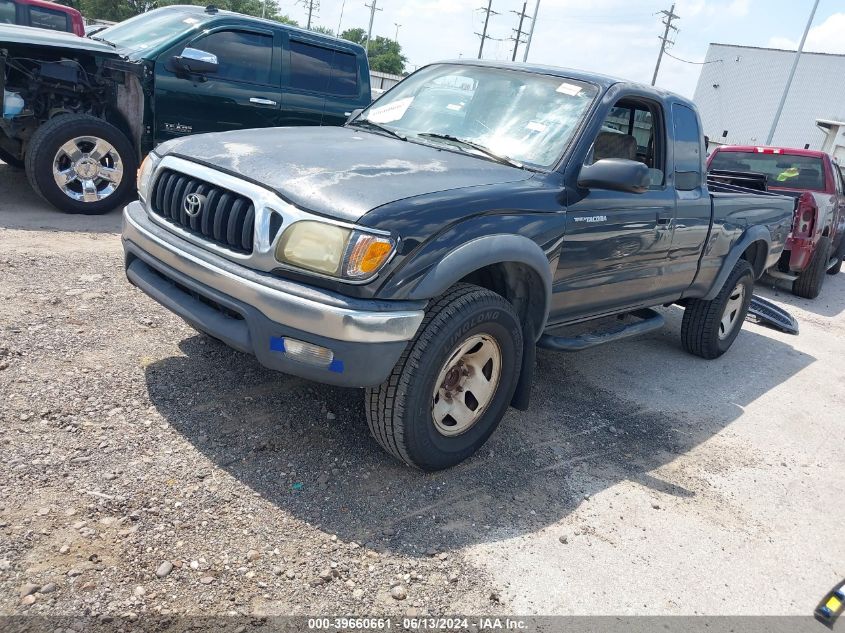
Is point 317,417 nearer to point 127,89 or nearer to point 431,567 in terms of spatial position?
point 431,567

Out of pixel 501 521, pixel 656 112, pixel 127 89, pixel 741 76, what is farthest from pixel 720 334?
pixel 741 76

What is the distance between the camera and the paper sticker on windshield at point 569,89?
386 cm

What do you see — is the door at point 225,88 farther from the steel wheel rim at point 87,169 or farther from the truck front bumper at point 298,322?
the truck front bumper at point 298,322

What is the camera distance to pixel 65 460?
9.29 feet

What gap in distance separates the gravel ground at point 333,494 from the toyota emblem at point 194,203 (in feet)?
3.21

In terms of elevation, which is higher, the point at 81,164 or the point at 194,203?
the point at 194,203

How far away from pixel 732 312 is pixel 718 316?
1.62 ft

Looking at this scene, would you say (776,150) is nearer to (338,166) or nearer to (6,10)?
(338,166)

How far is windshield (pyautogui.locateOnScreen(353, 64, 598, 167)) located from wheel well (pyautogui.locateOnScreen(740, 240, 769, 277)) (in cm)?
275

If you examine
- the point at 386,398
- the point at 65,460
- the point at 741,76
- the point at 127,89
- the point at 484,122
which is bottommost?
the point at 65,460

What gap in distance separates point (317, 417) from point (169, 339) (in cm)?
121

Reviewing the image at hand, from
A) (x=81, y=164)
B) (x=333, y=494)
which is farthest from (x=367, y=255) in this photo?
(x=81, y=164)

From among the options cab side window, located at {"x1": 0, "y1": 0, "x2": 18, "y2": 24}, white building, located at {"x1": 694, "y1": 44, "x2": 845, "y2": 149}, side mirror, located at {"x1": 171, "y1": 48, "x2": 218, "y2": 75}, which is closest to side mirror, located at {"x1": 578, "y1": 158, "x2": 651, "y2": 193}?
side mirror, located at {"x1": 171, "y1": 48, "x2": 218, "y2": 75}

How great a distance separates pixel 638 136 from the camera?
452 centimetres
